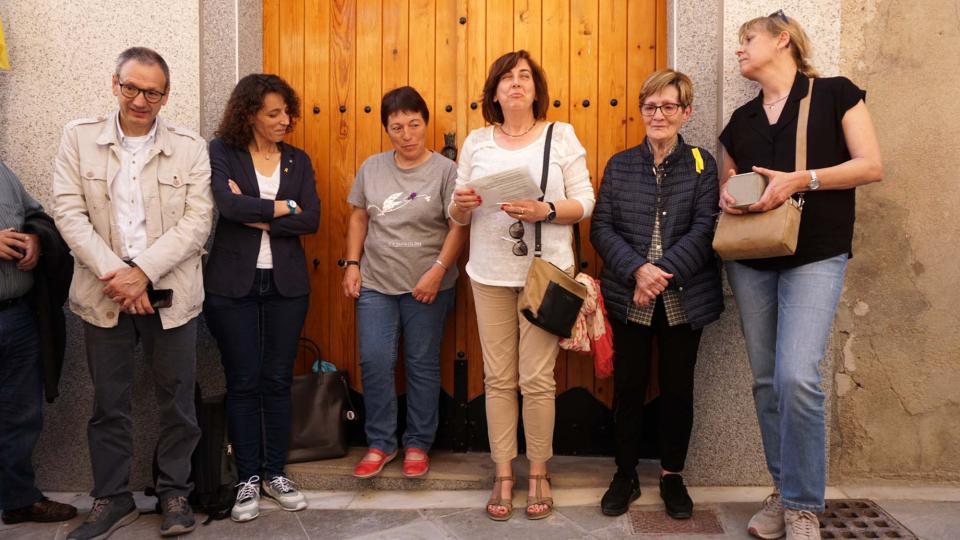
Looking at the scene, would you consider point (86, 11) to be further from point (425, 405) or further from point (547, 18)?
point (425, 405)

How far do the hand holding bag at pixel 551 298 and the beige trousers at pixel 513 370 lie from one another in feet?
0.50

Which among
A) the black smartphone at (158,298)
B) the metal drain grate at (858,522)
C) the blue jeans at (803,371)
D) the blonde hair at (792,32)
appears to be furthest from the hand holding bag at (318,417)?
the blonde hair at (792,32)

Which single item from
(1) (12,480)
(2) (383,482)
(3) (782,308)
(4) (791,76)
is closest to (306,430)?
(2) (383,482)

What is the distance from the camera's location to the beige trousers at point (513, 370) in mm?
3207

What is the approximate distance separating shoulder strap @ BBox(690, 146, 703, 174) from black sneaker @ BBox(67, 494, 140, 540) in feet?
9.81

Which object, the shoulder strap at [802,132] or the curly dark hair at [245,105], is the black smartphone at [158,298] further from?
the shoulder strap at [802,132]

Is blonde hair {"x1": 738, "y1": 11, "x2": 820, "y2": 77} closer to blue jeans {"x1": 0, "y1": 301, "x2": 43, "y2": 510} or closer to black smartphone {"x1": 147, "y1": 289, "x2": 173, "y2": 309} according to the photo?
black smartphone {"x1": 147, "y1": 289, "x2": 173, "y2": 309}

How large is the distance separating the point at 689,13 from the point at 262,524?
3.17 m

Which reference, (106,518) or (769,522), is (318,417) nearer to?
(106,518)

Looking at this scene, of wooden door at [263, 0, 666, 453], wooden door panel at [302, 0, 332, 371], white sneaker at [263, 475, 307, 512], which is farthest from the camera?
wooden door panel at [302, 0, 332, 371]

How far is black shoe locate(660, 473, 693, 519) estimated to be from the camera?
10.5ft

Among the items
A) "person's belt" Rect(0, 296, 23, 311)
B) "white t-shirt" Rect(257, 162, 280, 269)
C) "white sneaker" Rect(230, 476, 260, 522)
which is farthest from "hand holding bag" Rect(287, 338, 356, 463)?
"person's belt" Rect(0, 296, 23, 311)

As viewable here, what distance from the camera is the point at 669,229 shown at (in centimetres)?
318

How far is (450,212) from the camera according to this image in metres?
3.36
